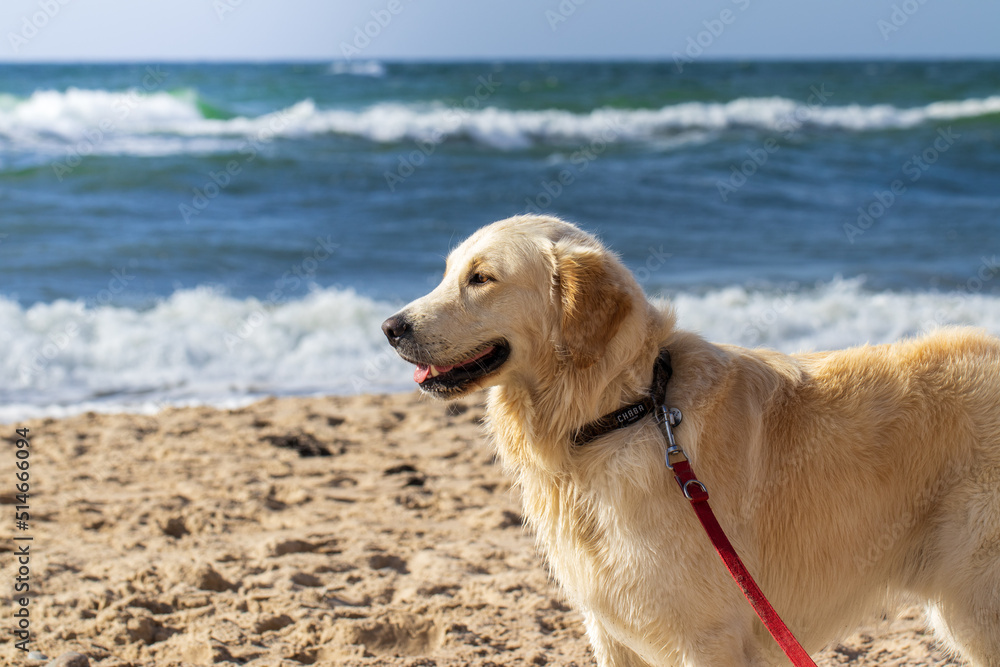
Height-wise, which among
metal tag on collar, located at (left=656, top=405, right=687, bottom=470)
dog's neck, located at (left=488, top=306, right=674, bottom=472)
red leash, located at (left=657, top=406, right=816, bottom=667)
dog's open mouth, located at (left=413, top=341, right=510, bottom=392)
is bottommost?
red leash, located at (left=657, top=406, right=816, bottom=667)

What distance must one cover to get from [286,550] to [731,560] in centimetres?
274

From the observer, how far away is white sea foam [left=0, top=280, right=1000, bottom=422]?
7129 mm

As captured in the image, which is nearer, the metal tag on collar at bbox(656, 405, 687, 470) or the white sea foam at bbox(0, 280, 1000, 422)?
the metal tag on collar at bbox(656, 405, 687, 470)

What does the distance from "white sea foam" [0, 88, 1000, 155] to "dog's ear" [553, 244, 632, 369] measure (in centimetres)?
1797

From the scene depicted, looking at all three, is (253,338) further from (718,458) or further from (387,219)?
(718,458)

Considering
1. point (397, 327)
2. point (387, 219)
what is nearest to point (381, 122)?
point (387, 219)

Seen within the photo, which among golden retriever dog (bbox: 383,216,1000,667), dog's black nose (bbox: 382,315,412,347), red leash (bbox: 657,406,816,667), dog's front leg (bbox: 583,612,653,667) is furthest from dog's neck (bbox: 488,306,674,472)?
dog's front leg (bbox: 583,612,653,667)

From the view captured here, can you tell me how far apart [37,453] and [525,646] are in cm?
378

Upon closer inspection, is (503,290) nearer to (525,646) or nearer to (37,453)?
(525,646)

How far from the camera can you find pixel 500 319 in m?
2.54

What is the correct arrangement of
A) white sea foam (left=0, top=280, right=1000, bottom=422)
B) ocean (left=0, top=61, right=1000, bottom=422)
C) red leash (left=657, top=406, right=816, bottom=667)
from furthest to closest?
ocean (left=0, top=61, right=1000, bottom=422)
white sea foam (left=0, top=280, right=1000, bottom=422)
red leash (left=657, top=406, right=816, bottom=667)

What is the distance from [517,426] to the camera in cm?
263

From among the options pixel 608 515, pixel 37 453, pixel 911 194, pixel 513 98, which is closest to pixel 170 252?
pixel 37 453

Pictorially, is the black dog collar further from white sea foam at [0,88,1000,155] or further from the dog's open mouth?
white sea foam at [0,88,1000,155]
